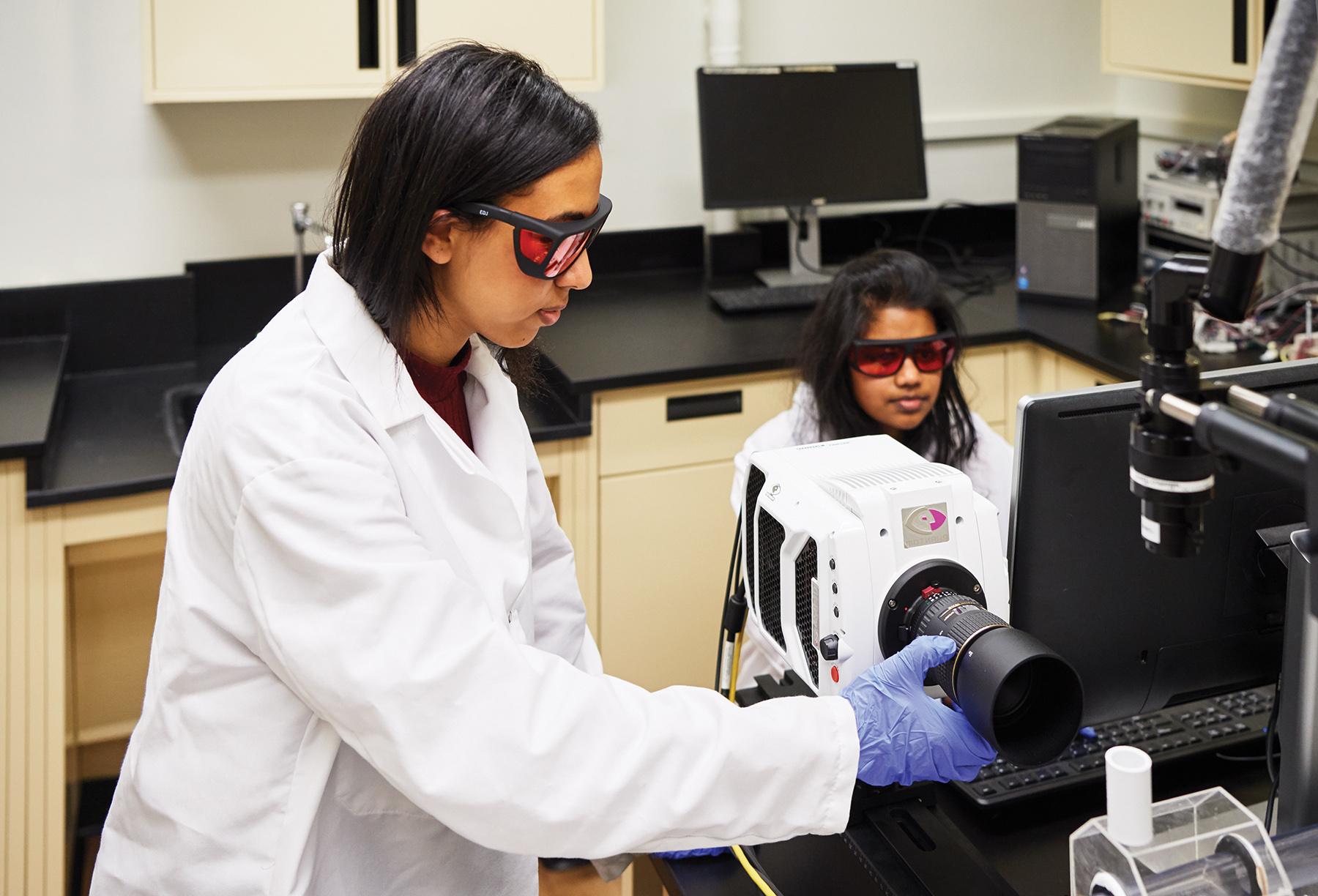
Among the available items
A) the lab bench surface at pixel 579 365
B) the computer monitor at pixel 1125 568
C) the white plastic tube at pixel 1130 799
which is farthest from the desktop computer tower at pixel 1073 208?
the white plastic tube at pixel 1130 799

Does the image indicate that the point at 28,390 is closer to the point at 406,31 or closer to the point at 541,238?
the point at 406,31

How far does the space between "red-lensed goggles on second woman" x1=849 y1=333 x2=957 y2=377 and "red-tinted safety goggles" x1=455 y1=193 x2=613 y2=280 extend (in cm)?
92

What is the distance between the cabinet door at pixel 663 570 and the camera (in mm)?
2680

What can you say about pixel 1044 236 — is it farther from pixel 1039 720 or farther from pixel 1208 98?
pixel 1039 720

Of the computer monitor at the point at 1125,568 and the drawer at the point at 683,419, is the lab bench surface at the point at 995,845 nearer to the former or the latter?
the computer monitor at the point at 1125,568

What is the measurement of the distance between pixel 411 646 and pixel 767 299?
2.08 metres

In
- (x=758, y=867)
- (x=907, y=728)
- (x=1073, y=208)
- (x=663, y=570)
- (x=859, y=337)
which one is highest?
(x=1073, y=208)

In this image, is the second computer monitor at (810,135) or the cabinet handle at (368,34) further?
the second computer monitor at (810,135)

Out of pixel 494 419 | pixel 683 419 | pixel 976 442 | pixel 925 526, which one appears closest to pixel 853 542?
pixel 925 526

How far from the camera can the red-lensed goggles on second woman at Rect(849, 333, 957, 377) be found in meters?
2.02

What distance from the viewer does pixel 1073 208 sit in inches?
119

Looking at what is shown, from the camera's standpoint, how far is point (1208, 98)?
130 inches

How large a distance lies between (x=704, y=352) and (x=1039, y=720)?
168 cm

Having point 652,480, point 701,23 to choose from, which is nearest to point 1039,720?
point 652,480
